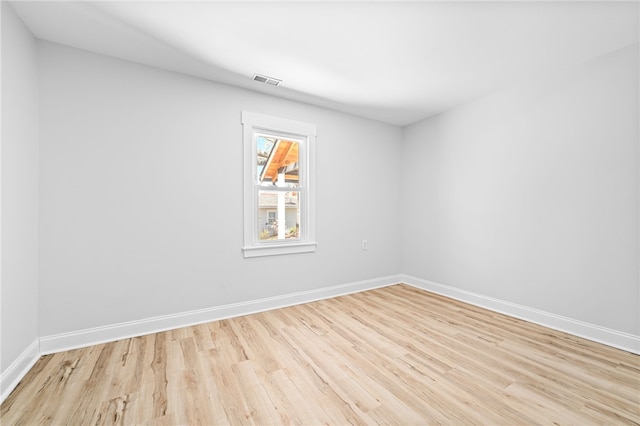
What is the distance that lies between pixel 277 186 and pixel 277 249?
2.50 ft

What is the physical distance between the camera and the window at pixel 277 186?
3051 millimetres

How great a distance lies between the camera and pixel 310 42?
2.19m

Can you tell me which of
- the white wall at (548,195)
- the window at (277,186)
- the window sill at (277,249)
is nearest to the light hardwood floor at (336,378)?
the white wall at (548,195)

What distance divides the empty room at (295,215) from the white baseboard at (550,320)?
0.05ft

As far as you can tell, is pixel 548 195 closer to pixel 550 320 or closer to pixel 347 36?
pixel 550 320

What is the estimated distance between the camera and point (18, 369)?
5.94 feet

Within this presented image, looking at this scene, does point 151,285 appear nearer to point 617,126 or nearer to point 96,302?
point 96,302

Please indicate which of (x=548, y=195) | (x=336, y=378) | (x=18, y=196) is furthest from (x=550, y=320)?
(x=18, y=196)

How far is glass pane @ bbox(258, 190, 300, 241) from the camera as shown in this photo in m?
3.24

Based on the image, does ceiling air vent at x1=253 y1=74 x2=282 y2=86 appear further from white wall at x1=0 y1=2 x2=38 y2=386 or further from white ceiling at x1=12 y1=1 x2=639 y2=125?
white wall at x1=0 y1=2 x2=38 y2=386

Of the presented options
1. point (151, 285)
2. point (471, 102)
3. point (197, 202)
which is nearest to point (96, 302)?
point (151, 285)

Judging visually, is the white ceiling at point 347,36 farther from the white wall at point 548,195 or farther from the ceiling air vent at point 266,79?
the white wall at point 548,195

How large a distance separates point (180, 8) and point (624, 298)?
4.11m

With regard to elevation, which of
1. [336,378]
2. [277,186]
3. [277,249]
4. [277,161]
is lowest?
[336,378]
